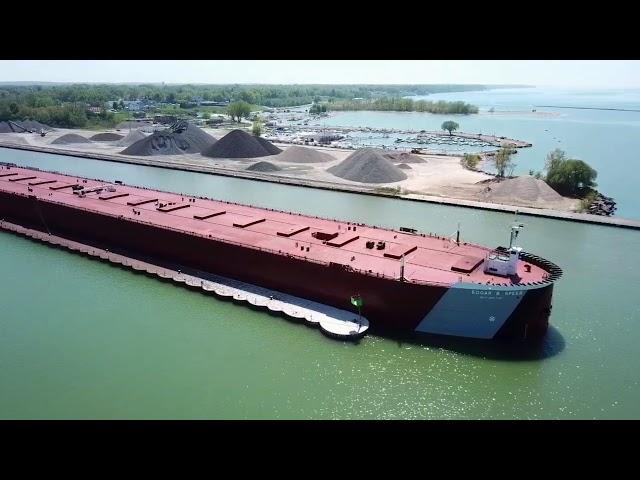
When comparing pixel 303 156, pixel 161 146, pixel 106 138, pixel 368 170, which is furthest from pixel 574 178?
pixel 106 138

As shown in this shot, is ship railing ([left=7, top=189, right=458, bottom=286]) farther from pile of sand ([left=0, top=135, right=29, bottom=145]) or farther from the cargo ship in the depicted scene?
pile of sand ([left=0, top=135, right=29, bottom=145])

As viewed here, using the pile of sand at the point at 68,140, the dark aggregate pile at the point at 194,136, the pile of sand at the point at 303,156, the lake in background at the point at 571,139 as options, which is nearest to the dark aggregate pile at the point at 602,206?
the lake in background at the point at 571,139

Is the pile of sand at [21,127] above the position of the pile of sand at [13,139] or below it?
above

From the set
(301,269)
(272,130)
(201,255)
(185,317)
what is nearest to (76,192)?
(201,255)

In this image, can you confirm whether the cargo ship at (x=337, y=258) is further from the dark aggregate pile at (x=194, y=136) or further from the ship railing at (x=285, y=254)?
the dark aggregate pile at (x=194, y=136)

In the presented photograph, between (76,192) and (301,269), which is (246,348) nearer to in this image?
(301,269)

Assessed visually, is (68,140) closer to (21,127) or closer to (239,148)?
(21,127)

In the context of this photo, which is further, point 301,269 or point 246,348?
point 301,269
